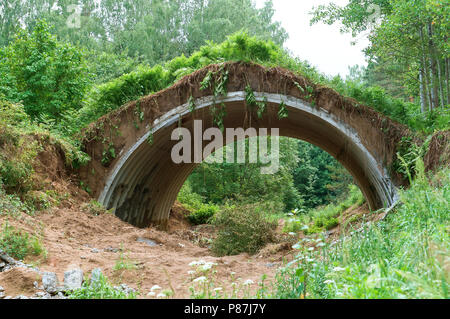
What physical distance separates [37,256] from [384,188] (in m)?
6.73

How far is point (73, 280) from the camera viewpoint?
14.6 ft

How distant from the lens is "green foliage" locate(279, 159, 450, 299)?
2755mm

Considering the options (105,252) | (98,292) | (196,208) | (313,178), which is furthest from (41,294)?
(313,178)

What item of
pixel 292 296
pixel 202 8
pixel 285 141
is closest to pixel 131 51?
pixel 202 8

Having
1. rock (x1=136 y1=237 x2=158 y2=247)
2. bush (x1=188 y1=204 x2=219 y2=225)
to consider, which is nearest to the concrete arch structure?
rock (x1=136 y1=237 x2=158 y2=247)

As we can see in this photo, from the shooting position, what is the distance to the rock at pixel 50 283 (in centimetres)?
438

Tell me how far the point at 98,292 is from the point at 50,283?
28.4 inches

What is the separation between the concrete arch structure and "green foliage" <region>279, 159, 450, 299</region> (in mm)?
3095

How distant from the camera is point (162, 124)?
1009cm

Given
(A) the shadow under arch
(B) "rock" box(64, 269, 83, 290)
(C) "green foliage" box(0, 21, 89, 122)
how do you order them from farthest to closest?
1. (C) "green foliage" box(0, 21, 89, 122)
2. (A) the shadow under arch
3. (B) "rock" box(64, 269, 83, 290)

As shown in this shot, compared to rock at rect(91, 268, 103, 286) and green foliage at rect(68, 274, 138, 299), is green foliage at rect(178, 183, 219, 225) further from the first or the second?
green foliage at rect(68, 274, 138, 299)

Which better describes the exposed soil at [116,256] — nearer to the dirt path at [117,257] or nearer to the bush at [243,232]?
the dirt path at [117,257]

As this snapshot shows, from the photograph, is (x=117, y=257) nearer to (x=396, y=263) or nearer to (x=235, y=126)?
(x=396, y=263)
